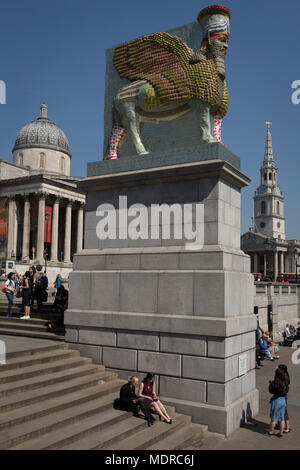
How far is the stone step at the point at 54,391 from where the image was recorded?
25.9 ft

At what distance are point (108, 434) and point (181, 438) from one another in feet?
5.12

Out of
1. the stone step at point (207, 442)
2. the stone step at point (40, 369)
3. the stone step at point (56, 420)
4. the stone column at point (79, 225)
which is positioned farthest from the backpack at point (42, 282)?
the stone column at point (79, 225)

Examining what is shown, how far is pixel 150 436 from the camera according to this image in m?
8.06

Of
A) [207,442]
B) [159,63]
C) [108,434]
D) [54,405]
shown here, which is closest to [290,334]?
[207,442]

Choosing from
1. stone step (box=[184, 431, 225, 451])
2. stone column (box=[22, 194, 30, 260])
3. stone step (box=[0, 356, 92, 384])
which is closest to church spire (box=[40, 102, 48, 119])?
stone column (box=[22, 194, 30, 260])

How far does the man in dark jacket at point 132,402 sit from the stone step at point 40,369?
1916 mm

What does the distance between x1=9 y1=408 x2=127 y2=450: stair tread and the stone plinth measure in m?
1.63

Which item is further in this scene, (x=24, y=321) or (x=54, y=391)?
(x=24, y=321)

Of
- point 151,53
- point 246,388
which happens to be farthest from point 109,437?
point 151,53

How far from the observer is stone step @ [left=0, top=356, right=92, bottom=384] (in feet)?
28.8

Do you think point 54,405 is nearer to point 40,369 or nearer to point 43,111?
point 40,369

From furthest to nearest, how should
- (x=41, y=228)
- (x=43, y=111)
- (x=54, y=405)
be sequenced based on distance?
1. (x=43, y=111)
2. (x=41, y=228)
3. (x=54, y=405)

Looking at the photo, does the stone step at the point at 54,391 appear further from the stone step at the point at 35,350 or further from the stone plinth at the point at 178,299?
the stone step at the point at 35,350

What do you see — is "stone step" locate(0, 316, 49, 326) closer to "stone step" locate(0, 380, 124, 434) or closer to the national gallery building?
"stone step" locate(0, 380, 124, 434)
